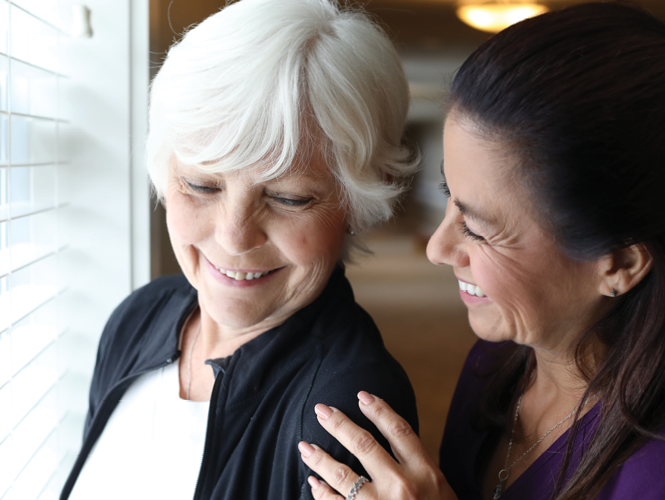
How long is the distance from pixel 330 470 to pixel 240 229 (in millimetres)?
420

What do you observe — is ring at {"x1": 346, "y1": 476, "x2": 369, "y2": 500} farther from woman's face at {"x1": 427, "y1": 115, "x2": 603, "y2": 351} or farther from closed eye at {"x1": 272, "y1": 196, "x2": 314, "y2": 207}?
closed eye at {"x1": 272, "y1": 196, "x2": 314, "y2": 207}

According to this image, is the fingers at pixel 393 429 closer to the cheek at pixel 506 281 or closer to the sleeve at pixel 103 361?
the cheek at pixel 506 281

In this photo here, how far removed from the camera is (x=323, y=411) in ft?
2.91

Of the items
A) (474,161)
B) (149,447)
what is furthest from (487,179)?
(149,447)

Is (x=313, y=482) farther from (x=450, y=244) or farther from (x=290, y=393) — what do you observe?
(x=450, y=244)

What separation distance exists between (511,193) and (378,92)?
0.30 m

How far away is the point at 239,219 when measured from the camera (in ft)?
3.09

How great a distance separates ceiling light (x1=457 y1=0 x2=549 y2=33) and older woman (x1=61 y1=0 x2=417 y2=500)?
82cm

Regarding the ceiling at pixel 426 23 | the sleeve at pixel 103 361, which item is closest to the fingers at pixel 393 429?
the sleeve at pixel 103 361

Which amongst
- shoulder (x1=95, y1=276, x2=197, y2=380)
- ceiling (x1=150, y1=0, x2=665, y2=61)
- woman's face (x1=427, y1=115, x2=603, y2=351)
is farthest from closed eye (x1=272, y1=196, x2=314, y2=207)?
ceiling (x1=150, y1=0, x2=665, y2=61)

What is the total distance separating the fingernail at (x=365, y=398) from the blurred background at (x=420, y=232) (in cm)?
71

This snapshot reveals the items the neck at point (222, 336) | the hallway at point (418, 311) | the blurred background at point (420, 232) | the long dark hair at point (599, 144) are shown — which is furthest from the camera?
the hallway at point (418, 311)

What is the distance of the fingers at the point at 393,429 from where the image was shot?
0.88 m

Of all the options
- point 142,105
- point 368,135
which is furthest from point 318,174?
point 142,105
